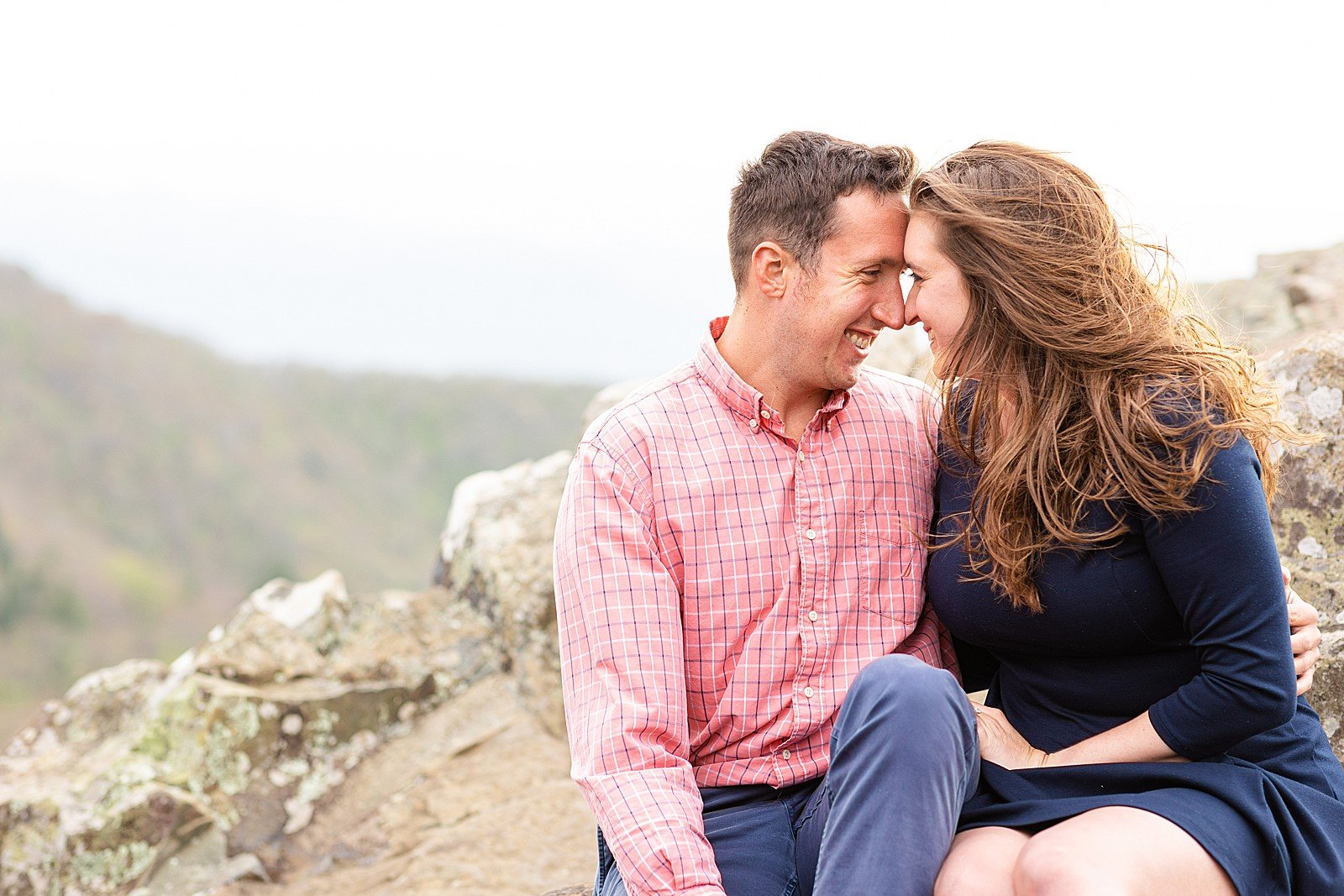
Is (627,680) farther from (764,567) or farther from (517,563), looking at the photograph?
(517,563)

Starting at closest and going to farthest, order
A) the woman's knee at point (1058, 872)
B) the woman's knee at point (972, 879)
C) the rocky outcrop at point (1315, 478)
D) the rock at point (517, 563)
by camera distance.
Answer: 1. the woman's knee at point (1058, 872)
2. the woman's knee at point (972, 879)
3. the rocky outcrop at point (1315, 478)
4. the rock at point (517, 563)

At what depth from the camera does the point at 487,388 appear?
41094mm

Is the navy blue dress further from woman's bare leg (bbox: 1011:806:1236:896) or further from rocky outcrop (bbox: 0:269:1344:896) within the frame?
rocky outcrop (bbox: 0:269:1344:896)

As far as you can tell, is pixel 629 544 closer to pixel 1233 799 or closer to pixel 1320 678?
pixel 1233 799

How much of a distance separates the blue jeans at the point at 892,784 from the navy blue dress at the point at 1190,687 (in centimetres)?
22

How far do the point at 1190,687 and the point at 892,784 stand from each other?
1.94 ft

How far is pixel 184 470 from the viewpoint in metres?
38.0

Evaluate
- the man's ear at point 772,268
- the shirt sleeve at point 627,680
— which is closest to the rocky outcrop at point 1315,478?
the man's ear at point 772,268

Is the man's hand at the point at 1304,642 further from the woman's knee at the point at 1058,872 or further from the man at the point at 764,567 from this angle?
the woman's knee at the point at 1058,872

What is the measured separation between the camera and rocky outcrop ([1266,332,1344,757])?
10.4 feet

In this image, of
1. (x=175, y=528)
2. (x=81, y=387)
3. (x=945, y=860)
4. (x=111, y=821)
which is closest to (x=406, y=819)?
(x=111, y=821)

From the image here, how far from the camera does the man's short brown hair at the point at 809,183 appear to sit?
270 cm

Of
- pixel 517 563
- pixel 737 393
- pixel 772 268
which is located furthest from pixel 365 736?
pixel 772 268

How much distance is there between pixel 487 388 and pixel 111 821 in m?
37.6
